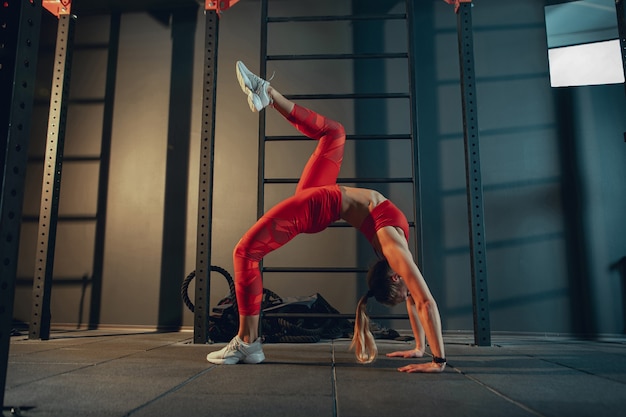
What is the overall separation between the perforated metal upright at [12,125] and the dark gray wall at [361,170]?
2.53m

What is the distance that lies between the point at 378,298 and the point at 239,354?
732 mm

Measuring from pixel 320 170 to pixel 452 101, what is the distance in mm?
1828

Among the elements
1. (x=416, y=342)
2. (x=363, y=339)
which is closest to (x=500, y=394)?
(x=363, y=339)

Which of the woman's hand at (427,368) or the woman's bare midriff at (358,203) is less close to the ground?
the woman's bare midriff at (358,203)

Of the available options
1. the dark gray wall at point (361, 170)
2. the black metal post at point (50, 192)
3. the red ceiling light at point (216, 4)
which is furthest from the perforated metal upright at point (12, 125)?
the dark gray wall at point (361, 170)

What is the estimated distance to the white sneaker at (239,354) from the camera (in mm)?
2104

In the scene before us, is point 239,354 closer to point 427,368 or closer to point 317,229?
point 317,229

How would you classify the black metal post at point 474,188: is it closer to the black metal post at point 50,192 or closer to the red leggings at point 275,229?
the red leggings at point 275,229

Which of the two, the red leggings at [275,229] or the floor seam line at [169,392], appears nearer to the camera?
the floor seam line at [169,392]

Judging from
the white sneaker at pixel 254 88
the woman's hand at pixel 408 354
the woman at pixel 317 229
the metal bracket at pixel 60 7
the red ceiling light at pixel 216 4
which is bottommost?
the woman's hand at pixel 408 354

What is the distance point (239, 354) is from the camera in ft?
6.98

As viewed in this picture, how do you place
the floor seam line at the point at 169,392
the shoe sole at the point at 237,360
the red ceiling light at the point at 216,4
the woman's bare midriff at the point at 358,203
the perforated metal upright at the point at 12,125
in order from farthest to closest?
the red ceiling light at the point at 216,4 < the woman's bare midriff at the point at 358,203 < the shoe sole at the point at 237,360 < the floor seam line at the point at 169,392 < the perforated metal upright at the point at 12,125

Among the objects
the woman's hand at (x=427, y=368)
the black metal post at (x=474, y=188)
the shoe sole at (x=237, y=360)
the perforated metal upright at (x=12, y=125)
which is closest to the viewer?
the perforated metal upright at (x=12, y=125)

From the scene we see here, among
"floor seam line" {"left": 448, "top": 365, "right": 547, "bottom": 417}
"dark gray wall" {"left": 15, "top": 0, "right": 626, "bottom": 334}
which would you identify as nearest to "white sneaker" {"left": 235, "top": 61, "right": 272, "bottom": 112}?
"dark gray wall" {"left": 15, "top": 0, "right": 626, "bottom": 334}
